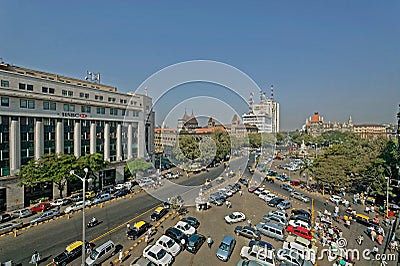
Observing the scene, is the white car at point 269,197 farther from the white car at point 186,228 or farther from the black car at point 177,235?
the black car at point 177,235

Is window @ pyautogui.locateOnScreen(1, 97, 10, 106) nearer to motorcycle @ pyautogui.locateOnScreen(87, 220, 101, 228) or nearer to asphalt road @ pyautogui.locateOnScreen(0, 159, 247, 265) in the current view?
asphalt road @ pyautogui.locateOnScreen(0, 159, 247, 265)

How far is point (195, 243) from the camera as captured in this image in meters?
15.3

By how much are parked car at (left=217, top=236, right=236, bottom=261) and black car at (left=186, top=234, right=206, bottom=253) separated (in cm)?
143

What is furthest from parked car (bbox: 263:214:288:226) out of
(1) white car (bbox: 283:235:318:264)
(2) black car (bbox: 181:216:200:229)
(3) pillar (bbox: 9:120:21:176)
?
(3) pillar (bbox: 9:120:21:176)

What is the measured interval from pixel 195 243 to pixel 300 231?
7.93 meters

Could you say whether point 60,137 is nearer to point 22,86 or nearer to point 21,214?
point 22,86

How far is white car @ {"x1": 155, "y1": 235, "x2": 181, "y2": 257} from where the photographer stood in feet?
48.0

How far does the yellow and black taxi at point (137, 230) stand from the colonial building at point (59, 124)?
13.6 m

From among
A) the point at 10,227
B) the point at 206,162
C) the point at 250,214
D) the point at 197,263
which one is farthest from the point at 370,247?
the point at 206,162

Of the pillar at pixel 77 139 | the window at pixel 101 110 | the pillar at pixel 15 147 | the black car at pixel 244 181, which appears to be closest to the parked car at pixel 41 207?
the pillar at pixel 15 147

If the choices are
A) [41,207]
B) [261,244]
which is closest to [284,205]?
[261,244]

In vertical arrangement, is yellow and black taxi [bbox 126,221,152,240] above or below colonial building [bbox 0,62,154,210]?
below

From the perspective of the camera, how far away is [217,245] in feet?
52.1

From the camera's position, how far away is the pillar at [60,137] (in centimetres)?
2705
